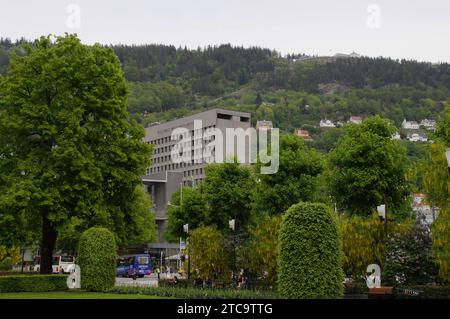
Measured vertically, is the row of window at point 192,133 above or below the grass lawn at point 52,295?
above

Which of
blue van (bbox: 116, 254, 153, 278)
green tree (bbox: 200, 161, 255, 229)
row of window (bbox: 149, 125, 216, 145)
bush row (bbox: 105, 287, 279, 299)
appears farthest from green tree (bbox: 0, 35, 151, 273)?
row of window (bbox: 149, 125, 216, 145)

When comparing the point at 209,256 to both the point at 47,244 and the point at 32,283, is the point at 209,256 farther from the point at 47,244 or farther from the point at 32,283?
the point at 32,283

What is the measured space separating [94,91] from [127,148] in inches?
156

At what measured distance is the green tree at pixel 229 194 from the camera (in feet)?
175

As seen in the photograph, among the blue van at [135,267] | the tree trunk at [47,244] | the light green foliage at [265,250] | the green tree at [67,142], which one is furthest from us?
the blue van at [135,267]

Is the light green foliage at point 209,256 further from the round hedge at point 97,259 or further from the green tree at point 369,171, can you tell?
the round hedge at point 97,259

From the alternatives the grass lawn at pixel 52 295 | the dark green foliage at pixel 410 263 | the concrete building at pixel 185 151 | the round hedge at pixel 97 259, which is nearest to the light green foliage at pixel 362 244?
the dark green foliage at pixel 410 263

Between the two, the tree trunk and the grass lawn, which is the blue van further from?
the grass lawn

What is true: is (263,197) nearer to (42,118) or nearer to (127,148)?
(127,148)

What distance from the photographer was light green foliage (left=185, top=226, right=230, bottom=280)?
146 feet

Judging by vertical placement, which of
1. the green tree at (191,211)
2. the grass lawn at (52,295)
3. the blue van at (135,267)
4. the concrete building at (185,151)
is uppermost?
the concrete building at (185,151)

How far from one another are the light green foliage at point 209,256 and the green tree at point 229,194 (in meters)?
8.22
